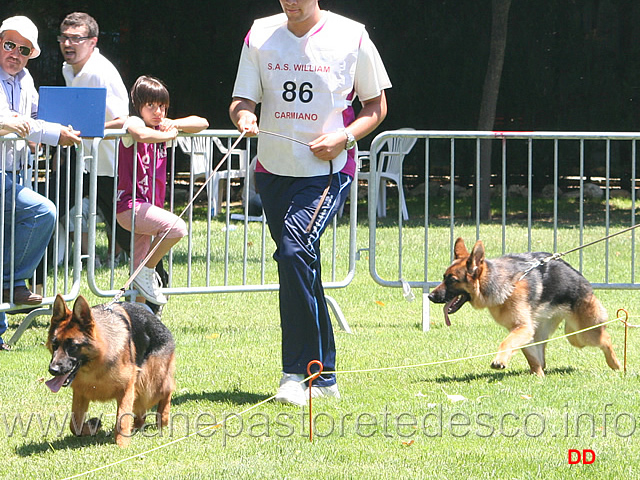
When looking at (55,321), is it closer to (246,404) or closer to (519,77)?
(246,404)

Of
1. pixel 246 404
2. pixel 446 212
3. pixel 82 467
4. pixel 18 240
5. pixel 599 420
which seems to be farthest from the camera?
pixel 446 212

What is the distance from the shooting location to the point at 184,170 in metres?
19.6

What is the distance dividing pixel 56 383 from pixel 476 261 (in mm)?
2873

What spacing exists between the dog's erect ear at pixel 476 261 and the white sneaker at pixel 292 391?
1426 mm

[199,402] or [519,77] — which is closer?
[199,402]

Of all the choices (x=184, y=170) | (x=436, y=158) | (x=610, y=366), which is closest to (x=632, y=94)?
(x=436, y=158)

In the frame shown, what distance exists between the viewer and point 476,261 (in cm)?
605

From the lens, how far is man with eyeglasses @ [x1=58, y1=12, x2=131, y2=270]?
294 inches

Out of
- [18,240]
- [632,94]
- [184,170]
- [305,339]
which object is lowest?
[305,339]

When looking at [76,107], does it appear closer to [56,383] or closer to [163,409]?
[163,409]

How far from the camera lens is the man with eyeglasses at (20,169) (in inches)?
258

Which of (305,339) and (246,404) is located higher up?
(305,339)

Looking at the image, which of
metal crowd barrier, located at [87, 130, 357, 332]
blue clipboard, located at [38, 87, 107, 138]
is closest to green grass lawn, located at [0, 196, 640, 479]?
metal crowd barrier, located at [87, 130, 357, 332]

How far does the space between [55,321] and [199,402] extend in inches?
48.6
